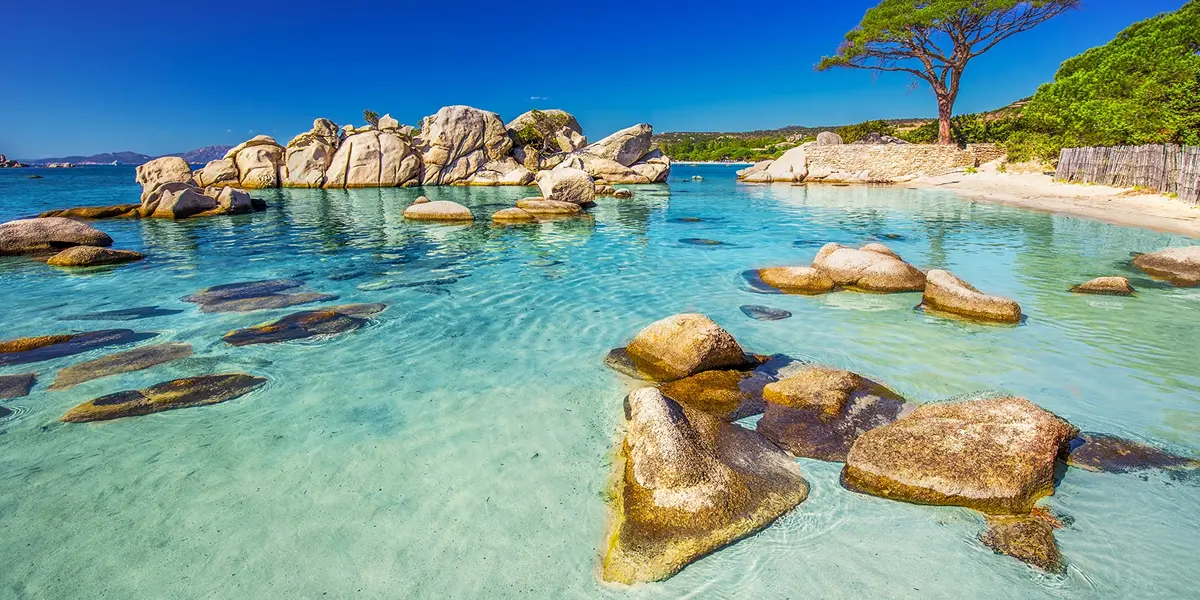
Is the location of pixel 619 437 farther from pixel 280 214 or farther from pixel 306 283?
pixel 280 214

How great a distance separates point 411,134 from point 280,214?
2572 centimetres

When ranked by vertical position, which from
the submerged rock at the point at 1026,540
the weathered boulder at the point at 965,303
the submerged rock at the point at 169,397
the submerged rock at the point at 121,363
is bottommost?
the submerged rock at the point at 1026,540

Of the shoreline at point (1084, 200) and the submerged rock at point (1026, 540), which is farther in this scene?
the shoreline at point (1084, 200)

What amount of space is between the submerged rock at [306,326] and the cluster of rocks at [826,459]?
15.3 ft

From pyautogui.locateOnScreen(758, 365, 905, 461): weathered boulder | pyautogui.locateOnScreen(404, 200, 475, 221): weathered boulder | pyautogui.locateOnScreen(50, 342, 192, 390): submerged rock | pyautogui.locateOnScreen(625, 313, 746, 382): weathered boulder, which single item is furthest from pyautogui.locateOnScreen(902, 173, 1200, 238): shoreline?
pyautogui.locateOnScreen(50, 342, 192, 390): submerged rock

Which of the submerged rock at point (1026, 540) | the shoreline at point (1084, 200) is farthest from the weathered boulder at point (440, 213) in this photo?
the shoreline at point (1084, 200)

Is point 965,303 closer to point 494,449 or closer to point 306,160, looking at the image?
point 494,449

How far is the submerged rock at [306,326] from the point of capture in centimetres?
693

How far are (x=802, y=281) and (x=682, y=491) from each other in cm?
662

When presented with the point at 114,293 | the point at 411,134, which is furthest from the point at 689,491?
the point at 411,134

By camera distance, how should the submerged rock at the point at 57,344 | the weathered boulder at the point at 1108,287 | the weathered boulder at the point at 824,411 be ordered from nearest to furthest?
the weathered boulder at the point at 824,411 → the submerged rock at the point at 57,344 → the weathered boulder at the point at 1108,287

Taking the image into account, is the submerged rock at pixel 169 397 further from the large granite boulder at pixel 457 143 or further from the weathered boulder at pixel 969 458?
the large granite boulder at pixel 457 143

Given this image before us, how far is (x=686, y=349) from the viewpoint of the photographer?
565 centimetres

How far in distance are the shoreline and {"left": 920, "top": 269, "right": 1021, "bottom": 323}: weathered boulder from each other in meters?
12.0
